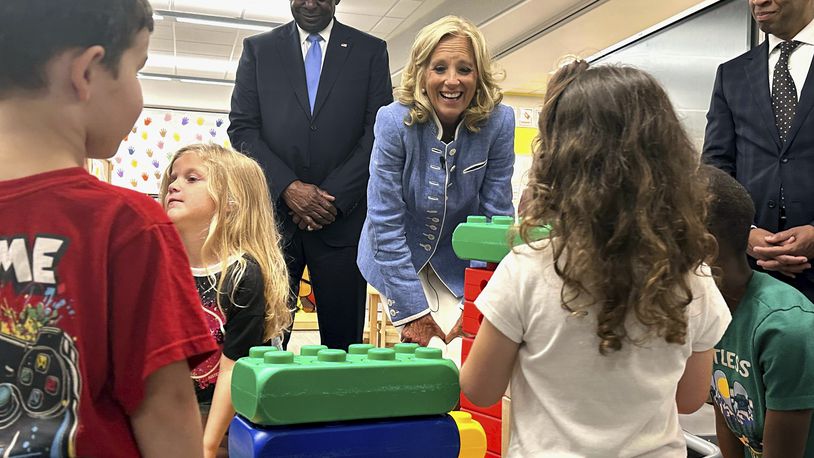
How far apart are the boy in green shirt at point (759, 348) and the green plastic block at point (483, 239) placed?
418mm

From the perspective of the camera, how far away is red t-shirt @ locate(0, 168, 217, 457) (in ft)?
2.69

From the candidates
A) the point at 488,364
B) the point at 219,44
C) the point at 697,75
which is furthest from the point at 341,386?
the point at 219,44

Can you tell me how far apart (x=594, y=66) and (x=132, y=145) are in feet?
32.9

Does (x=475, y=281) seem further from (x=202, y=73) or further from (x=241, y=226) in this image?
(x=202, y=73)

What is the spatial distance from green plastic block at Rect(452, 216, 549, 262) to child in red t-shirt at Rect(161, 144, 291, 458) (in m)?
0.55

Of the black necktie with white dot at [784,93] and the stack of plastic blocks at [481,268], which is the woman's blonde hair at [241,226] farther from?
the black necktie with white dot at [784,93]

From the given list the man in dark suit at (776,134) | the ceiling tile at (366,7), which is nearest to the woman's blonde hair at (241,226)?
the man in dark suit at (776,134)

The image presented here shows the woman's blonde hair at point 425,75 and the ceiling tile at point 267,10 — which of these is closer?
the woman's blonde hair at point 425,75

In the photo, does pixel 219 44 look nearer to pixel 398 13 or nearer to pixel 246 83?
pixel 398 13

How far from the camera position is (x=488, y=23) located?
292 inches

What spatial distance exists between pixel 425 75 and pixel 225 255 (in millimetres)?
710

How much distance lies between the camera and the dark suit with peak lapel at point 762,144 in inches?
83.6

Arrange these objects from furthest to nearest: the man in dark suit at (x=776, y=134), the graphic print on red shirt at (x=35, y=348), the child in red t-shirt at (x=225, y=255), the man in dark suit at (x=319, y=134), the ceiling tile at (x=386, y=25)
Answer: the ceiling tile at (x=386, y=25) < the man in dark suit at (x=319, y=134) < the man in dark suit at (x=776, y=134) < the child in red t-shirt at (x=225, y=255) < the graphic print on red shirt at (x=35, y=348)

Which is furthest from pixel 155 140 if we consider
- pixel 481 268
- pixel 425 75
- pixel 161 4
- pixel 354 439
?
pixel 354 439
